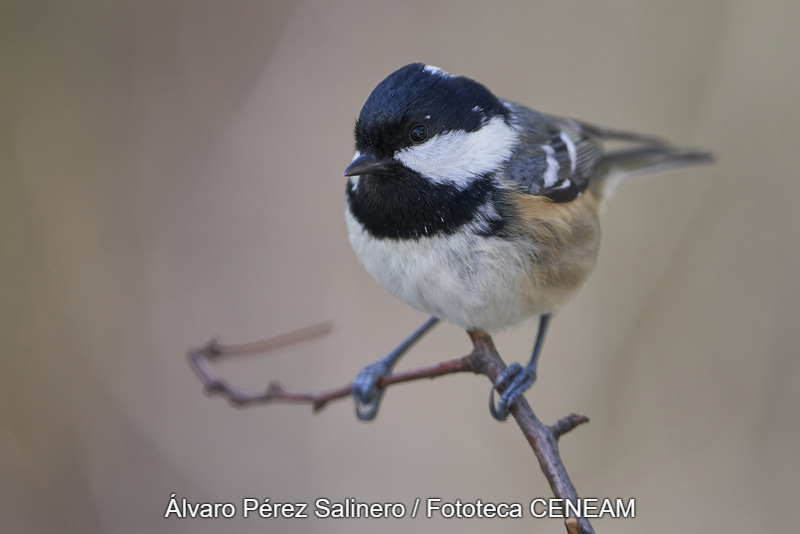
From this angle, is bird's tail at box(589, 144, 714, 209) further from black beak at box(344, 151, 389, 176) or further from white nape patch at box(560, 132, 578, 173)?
black beak at box(344, 151, 389, 176)

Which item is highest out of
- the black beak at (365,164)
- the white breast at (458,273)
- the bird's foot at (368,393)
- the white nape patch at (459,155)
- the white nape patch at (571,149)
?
the white nape patch at (571,149)

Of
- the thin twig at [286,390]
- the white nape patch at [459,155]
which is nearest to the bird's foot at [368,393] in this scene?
the thin twig at [286,390]

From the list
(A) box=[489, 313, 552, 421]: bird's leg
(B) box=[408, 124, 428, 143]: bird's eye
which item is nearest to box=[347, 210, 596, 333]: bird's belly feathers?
(A) box=[489, 313, 552, 421]: bird's leg

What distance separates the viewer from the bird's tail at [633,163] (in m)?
2.36

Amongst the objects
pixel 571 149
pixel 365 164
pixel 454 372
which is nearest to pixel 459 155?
pixel 365 164

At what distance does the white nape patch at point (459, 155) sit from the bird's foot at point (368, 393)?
2.40 feet

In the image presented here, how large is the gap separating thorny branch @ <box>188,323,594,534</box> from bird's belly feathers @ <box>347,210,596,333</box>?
0.32 feet

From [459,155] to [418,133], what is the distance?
147 mm

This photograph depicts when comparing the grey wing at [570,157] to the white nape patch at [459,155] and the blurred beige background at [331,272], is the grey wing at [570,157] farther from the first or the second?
the blurred beige background at [331,272]

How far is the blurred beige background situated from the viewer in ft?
9.11

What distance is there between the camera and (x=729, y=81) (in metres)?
2.95

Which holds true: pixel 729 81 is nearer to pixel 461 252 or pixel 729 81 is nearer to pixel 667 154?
pixel 667 154

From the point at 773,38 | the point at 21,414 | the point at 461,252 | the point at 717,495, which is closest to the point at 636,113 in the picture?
the point at 773,38

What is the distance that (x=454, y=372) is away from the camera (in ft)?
4.65
